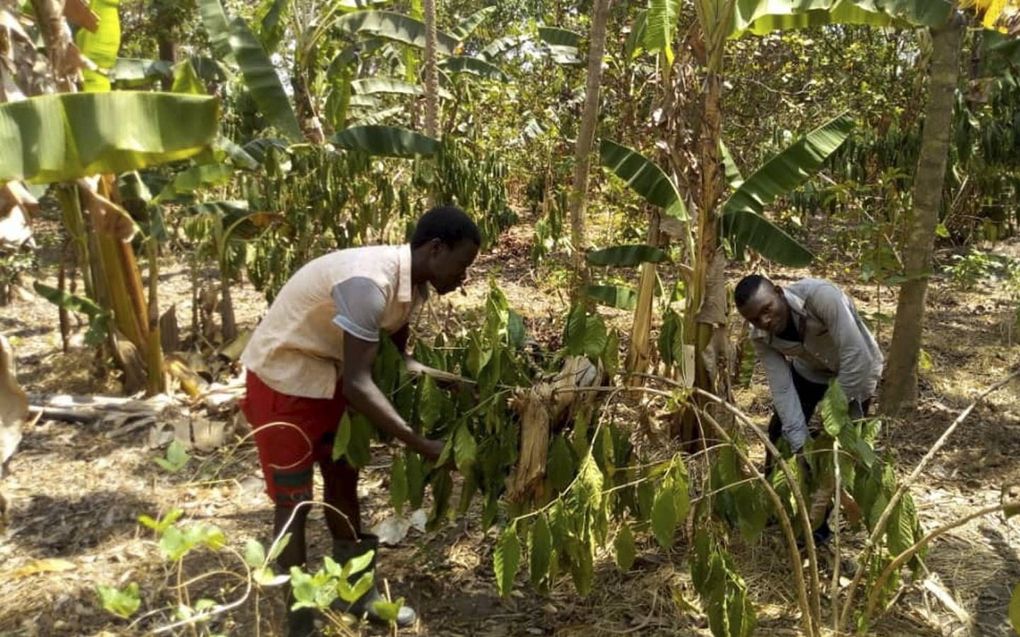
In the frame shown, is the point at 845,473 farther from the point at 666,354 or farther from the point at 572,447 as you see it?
the point at 666,354

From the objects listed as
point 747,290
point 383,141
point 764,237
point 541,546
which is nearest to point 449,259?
point 541,546

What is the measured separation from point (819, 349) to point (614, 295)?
64.5 inches

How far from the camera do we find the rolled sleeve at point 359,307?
2.35 metres

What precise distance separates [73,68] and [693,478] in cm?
356

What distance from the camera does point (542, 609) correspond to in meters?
3.09

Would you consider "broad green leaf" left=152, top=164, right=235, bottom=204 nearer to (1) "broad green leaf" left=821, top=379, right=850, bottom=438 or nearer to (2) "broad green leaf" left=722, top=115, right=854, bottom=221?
(2) "broad green leaf" left=722, top=115, right=854, bottom=221

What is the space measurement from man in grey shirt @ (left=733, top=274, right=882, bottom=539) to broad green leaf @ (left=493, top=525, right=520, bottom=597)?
4.09 feet

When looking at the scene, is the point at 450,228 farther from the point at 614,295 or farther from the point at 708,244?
the point at 614,295

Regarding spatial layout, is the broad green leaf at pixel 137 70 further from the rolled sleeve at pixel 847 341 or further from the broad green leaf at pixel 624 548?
the broad green leaf at pixel 624 548

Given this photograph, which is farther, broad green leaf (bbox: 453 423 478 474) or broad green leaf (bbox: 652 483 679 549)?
broad green leaf (bbox: 453 423 478 474)

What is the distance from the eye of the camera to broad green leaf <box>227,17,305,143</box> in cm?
570

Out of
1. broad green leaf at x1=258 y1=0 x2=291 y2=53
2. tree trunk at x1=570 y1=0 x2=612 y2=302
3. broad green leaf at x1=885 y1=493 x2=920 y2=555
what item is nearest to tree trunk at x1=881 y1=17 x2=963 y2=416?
tree trunk at x1=570 y1=0 x2=612 y2=302

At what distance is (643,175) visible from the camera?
380 centimetres

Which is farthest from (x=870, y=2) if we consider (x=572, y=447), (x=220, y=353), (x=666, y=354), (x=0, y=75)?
(x=220, y=353)
